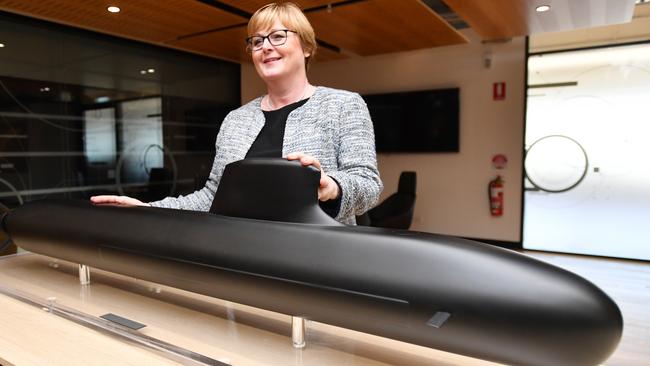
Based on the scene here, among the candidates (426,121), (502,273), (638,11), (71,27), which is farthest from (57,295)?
(638,11)

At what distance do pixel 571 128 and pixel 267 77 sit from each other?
4378 mm

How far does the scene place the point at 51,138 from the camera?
398 cm

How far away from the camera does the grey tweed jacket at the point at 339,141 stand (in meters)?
0.90

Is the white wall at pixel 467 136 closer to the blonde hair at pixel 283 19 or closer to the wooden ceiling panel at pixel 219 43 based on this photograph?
the wooden ceiling panel at pixel 219 43

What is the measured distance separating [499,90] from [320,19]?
7.19 ft

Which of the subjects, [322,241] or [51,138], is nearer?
[322,241]

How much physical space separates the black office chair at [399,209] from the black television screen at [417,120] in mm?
800

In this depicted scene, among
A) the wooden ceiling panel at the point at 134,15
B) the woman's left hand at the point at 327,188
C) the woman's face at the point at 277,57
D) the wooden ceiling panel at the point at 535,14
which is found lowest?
the woman's left hand at the point at 327,188

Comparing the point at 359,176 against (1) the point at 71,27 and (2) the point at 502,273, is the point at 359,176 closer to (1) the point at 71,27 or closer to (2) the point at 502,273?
(2) the point at 502,273

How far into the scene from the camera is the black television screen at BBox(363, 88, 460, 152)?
4918 mm

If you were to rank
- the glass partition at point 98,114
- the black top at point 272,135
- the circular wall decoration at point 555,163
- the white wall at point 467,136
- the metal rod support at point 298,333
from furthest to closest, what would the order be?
the white wall at point 467,136
the circular wall decoration at point 555,163
the glass partition at point 98,114
the black top at point 272,135
the metal rod support at point 298,333

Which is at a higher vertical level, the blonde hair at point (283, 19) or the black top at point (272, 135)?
the blonde hair at point (283, 19)

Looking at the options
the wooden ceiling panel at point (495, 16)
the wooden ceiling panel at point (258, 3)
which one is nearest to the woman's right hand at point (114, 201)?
the wooden ceiling panel at point (258, 3)

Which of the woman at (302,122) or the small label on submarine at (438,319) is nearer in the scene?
the small label on submarine at (438,319)
